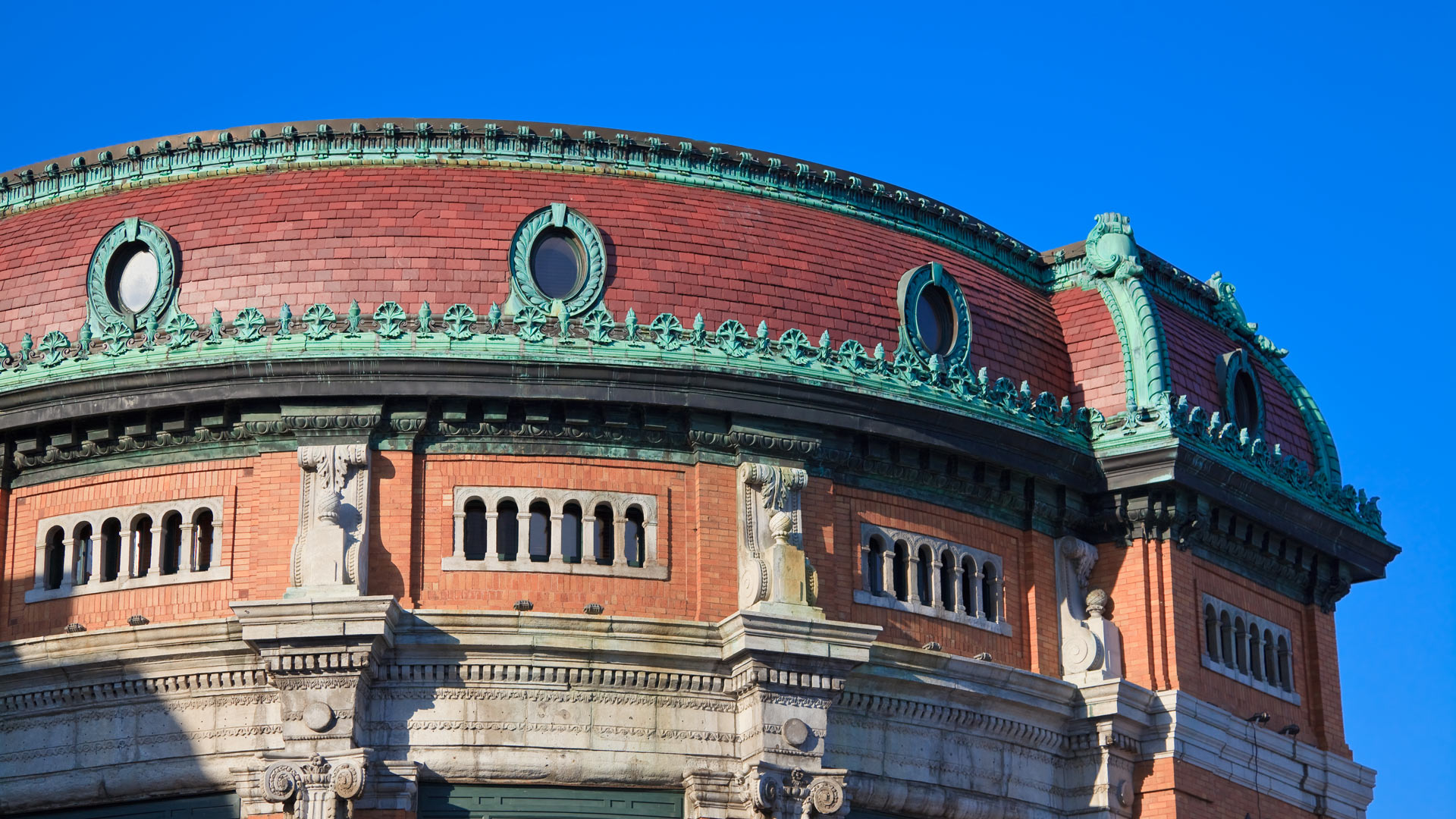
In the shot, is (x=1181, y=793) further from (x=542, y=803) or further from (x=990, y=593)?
(x=542, y=803)

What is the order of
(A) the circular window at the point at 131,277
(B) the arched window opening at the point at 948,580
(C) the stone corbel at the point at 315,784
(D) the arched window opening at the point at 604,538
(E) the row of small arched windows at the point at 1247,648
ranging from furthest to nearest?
(E) the row of small arched windows at the point at 1247,648 < (B) the arched window opening at the point at 948,580 < (A) the circular window at the point at 131,277 < (D) the arched window opening at the point at 604,538 < (C) the stone corbel at the point at 315,784

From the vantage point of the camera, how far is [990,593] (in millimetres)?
39812

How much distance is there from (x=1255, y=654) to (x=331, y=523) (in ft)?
50.2

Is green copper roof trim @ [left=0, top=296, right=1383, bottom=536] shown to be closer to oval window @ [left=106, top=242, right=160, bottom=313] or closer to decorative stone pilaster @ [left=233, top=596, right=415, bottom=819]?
oval window @ [left=106, top=242, right=160, bottom=313]

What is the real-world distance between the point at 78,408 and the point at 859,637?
1121 cm

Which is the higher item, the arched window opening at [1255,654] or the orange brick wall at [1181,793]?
the arched window opening at [1255,654]

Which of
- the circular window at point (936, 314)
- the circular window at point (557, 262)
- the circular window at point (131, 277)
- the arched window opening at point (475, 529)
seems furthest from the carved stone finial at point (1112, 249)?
the circular window at point (131, 277)

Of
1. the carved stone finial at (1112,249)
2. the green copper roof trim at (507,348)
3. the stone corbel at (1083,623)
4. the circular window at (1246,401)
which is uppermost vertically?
the carved stone finial at (1112,249)

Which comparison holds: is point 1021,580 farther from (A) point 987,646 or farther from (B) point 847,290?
(B) point 847,290

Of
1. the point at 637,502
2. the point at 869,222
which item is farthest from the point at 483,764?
the point at 869,222

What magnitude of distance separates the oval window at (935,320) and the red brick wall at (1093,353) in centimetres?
253

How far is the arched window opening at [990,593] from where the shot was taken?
39656 mm

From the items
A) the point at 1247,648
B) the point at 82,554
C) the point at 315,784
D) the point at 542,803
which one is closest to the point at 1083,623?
the point at 1247,648

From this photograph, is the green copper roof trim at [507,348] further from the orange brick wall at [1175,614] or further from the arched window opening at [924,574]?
the orange brick wall at [1175,614]
